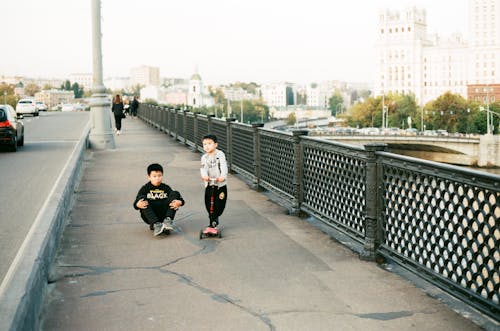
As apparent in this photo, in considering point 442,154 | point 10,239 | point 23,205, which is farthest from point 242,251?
point 442,154

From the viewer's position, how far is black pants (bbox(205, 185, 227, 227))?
782 centimetres

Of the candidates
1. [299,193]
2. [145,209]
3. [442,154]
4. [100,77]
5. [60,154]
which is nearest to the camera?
[145,209]

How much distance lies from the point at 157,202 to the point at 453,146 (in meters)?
99.2

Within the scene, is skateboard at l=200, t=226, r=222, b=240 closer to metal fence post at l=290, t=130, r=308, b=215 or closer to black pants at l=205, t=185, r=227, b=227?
black pants at l=205, t=185, r=227, b=227

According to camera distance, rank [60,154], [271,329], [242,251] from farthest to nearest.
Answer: [60,154], [242,251], [271,329]

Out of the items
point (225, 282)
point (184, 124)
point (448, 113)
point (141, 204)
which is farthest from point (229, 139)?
point (448, 113)

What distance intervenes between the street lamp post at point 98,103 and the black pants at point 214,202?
1306 cm

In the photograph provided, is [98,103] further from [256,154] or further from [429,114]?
[429,114]

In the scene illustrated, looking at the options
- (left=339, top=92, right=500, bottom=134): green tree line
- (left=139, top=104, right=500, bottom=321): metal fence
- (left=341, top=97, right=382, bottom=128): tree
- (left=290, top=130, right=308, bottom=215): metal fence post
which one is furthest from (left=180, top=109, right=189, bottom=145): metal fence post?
(left=341, top=97, right=382, bottom=128): tree

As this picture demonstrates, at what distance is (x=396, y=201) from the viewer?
6.08 meters

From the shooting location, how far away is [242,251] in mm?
7055

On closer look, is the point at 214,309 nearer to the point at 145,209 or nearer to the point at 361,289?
the point at 361,289

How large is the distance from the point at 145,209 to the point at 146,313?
2.94 m

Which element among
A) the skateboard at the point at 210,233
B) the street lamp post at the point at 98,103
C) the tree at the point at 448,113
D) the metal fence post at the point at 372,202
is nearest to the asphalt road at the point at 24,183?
the street lamp post at the point at 98,103
